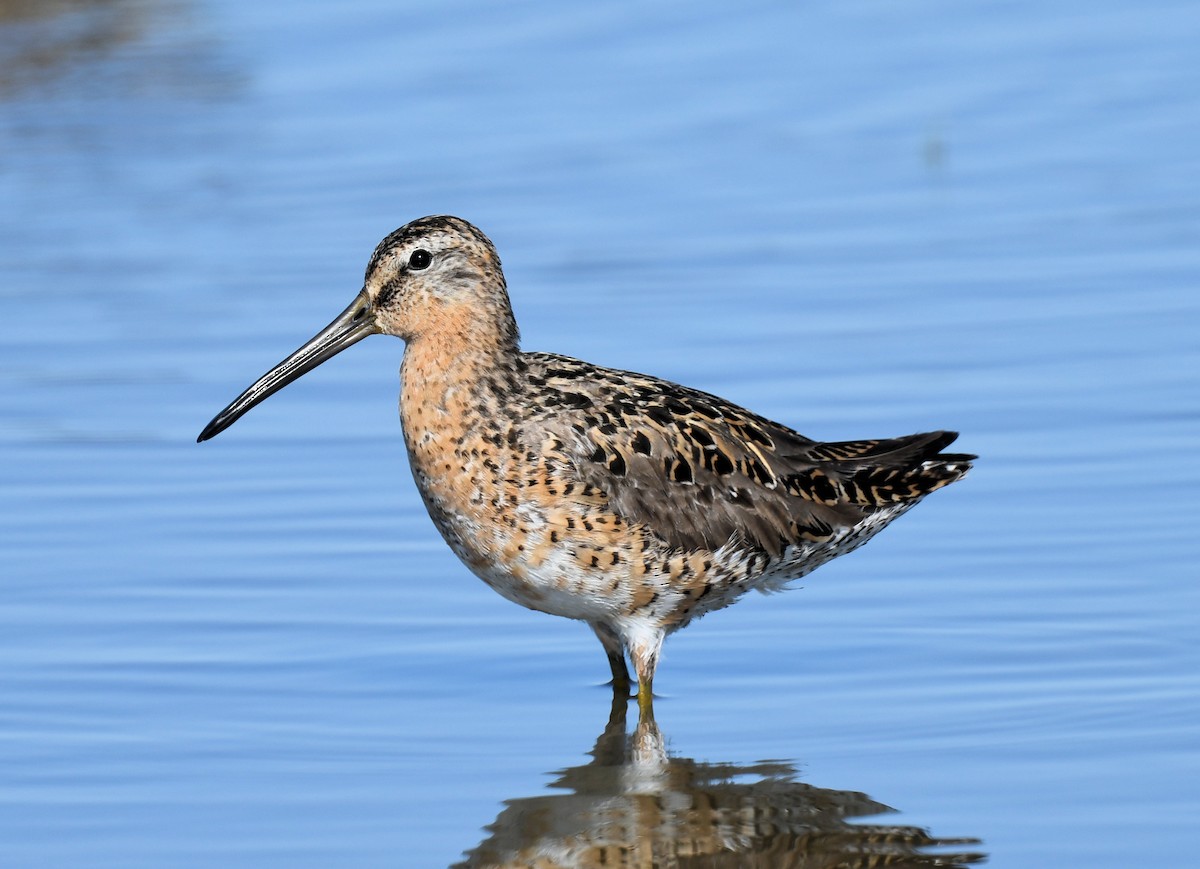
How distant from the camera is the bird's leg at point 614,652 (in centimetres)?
810

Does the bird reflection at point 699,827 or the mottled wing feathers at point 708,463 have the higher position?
the mottled wing feathers at point 708,463

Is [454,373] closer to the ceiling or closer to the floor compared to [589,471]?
closer to the ceiling

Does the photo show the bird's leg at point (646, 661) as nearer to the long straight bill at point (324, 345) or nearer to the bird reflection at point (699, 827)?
the bird reflection at point (699, 827)

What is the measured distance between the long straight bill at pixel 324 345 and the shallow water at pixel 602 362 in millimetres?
699

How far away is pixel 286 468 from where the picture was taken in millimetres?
9586

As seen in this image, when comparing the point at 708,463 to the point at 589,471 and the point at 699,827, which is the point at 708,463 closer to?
the point at 589,471

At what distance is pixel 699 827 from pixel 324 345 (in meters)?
2.34

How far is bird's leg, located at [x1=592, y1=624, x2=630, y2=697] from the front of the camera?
8.10 meters

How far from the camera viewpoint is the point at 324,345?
8164 millimetres

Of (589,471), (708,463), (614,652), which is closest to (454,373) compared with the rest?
(589,471)

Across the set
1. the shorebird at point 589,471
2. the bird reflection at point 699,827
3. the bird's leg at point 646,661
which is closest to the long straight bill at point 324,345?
the shorebird at point 589,471

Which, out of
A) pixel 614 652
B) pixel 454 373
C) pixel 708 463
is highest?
pixel 454 373

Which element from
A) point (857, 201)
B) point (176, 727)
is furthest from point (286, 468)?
point (857, 201)

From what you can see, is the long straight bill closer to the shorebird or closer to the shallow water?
the shorebird
